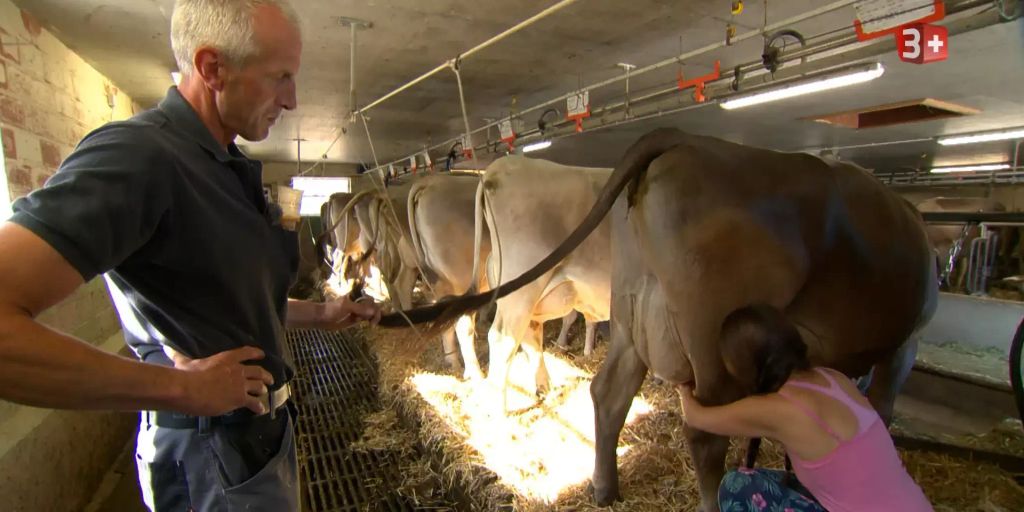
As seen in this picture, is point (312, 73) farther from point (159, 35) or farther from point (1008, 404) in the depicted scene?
point (1008, 404)

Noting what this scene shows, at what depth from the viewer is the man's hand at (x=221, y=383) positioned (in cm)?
86

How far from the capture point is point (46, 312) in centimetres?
304

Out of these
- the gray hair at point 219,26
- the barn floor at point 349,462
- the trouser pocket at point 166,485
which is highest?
the gray hair at point 219,26

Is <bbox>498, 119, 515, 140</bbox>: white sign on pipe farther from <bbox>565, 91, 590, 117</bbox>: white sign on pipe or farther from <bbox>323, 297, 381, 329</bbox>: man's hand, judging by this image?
<bbox>323, 297, 381, 329</bbox>: man's hand

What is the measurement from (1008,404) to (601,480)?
9.57ft

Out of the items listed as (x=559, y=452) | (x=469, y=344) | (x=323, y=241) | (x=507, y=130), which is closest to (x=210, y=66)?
(x=559, y=452)

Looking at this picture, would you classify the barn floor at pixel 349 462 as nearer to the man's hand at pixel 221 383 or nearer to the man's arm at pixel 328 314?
the man's arm at pixel 328 314

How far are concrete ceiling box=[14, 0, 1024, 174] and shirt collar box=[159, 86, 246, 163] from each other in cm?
234

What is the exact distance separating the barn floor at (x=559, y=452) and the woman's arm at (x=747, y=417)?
1.04 meters

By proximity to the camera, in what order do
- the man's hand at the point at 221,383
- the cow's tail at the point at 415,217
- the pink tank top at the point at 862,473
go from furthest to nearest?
the cow's tail at the point at 415,217 < the pink tank top at the point at 862,473 < the man's hand at the point at 221,383

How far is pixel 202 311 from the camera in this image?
106 centimetres

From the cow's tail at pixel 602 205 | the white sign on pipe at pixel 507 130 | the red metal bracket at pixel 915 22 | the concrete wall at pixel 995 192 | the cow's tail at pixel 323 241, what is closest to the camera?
the cow's tail at pixel 602 205

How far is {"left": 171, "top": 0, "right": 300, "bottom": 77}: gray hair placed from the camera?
1009 millimetres

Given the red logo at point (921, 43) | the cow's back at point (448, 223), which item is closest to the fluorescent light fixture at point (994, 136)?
the red logo at point (921, 43)
